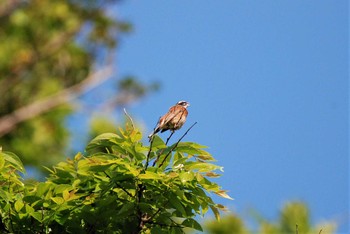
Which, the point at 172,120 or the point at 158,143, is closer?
the point at 158,143

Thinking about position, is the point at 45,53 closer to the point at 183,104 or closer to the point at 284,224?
the point at 284,224

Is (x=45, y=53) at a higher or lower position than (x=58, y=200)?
higher

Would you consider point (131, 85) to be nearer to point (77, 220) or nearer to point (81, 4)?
point (81, 4)

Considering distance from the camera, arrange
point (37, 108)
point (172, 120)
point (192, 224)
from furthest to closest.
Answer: point (37, 108)
point (172, 120)
point (192, 224)

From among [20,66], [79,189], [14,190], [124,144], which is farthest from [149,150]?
[20,66]

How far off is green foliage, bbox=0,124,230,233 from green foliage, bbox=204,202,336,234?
12.8 ft

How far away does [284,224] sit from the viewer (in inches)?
392

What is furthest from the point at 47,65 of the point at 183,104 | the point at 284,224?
the point at 183,104

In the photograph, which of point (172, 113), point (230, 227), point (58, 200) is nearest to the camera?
point (58, 200)

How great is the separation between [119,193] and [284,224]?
6324 mm

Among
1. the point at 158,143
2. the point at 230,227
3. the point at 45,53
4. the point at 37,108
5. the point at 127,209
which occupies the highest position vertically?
the point at 45,53

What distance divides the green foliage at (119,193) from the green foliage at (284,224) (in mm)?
3910

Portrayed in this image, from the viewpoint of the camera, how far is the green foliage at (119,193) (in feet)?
12.4

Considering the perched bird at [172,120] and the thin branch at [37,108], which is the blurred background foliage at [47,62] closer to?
the thin branch at [37,108]
